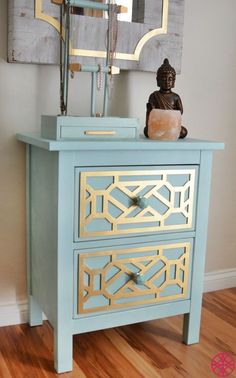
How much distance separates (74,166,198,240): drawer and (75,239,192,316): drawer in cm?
7

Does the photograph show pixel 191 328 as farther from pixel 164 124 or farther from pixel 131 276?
pixel 164 124

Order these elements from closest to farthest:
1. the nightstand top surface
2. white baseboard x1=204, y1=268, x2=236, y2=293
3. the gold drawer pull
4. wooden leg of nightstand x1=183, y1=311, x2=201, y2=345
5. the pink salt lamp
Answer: the nightstand top surface
the gold drawer pull
the pink salt lamp
wooden leg of nightstand x1=183, y1=311, x2=201, y2=345
white baseboard x1=204, y1=268, x2=236, y2=293

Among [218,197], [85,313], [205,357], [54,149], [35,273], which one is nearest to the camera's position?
[54,149]

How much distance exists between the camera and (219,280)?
2.13 meters

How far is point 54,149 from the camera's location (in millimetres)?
1256

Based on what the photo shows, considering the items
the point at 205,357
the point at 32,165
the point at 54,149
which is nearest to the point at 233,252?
the point at 205,357

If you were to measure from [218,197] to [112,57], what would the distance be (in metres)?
0.83

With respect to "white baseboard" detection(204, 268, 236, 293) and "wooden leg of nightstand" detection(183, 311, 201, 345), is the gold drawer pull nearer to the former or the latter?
"wooden leg of nightstand" detection(183, 311, 201, 345)

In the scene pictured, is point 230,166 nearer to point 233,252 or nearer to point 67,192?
point 233,252

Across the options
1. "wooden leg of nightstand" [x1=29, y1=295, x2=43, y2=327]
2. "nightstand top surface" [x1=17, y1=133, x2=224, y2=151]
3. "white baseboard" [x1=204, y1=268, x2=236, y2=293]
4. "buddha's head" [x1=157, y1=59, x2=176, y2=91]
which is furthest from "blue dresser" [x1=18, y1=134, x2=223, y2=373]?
"white baseboard" [x1=204, y1=268, x2=236, y2=293]
